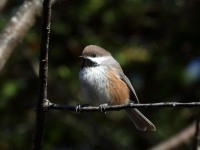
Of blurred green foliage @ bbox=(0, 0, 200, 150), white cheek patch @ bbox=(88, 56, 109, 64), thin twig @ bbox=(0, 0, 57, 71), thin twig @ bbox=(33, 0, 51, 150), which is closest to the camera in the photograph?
thin twig @ bbox=(33, 0, 51, 150)

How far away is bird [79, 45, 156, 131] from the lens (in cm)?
418

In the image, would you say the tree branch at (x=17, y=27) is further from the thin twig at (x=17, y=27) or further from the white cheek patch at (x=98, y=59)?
the white cheek patch at (x=98, y=59)

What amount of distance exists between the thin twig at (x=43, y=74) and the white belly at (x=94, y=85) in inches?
59.1

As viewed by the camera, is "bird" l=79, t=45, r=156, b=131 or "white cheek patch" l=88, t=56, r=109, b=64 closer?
"bird" l=79, t=45, r=156, b=131

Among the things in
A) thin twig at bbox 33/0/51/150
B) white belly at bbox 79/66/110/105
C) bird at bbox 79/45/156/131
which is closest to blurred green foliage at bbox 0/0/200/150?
bird at bbox 79/45/156/131

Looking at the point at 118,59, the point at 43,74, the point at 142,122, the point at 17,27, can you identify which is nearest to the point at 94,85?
the point at 142,122

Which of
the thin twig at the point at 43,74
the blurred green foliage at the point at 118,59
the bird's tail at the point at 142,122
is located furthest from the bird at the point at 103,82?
the thin twig at the point at 43,74

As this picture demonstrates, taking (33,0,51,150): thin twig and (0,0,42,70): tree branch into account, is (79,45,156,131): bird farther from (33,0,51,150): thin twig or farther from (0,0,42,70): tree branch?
(33,0,51,150): thin twig

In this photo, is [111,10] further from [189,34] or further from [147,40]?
[189,34]

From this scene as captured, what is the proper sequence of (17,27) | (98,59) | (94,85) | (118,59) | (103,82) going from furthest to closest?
(118,59)
(98,59)
(103,82)
(94,85)
(17,27)

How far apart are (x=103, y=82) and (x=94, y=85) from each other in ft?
0.41

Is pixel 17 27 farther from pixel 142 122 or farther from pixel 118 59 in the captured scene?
pixel 118 59

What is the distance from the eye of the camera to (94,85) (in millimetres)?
4176

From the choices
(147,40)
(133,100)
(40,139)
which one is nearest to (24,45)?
(147,40)
